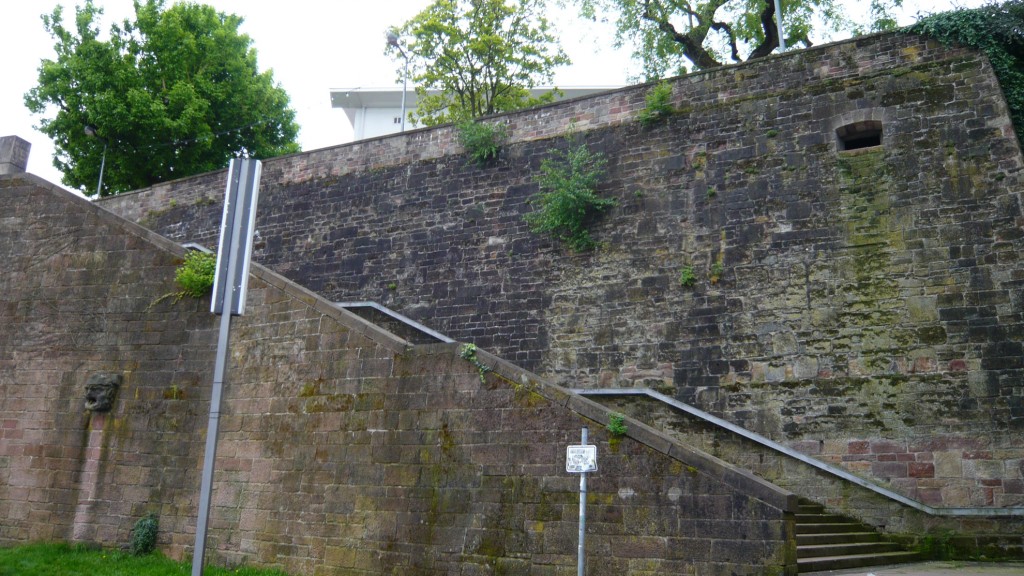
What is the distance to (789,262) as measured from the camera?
1285cm

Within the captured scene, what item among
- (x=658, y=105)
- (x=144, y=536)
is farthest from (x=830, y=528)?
(x=144, y=536)

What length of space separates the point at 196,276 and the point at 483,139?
6.40 meters

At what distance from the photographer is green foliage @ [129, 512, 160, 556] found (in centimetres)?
1087

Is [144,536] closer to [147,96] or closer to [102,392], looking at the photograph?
[102,392]

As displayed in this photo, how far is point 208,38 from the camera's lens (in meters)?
26.9

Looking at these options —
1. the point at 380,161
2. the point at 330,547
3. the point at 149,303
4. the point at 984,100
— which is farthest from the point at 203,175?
the point at 984,100

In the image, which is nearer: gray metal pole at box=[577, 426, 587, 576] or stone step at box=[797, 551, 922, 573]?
gray metal pole at box=[577, 426, 587, 576]

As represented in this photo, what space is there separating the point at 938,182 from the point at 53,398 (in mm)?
12782

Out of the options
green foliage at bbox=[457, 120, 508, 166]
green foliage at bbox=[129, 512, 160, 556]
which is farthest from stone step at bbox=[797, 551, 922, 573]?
green foliage at bbox=[457, 120, 508, 166]

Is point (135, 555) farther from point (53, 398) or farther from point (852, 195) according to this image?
point (852, 195)

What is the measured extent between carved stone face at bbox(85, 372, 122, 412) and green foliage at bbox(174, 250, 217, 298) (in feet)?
4.96

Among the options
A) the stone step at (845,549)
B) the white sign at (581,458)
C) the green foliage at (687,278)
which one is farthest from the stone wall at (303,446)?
the green foliage at (687,278)

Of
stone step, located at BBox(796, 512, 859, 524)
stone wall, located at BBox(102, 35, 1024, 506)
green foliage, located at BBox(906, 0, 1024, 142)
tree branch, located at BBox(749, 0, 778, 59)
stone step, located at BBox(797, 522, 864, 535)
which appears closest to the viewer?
stone step, located at BBox(797, 522, 864, 535)

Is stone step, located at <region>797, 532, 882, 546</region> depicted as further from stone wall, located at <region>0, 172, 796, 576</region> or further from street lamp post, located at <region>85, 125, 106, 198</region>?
street lamp post, located at <region>85, 125, 106, 198</region>
